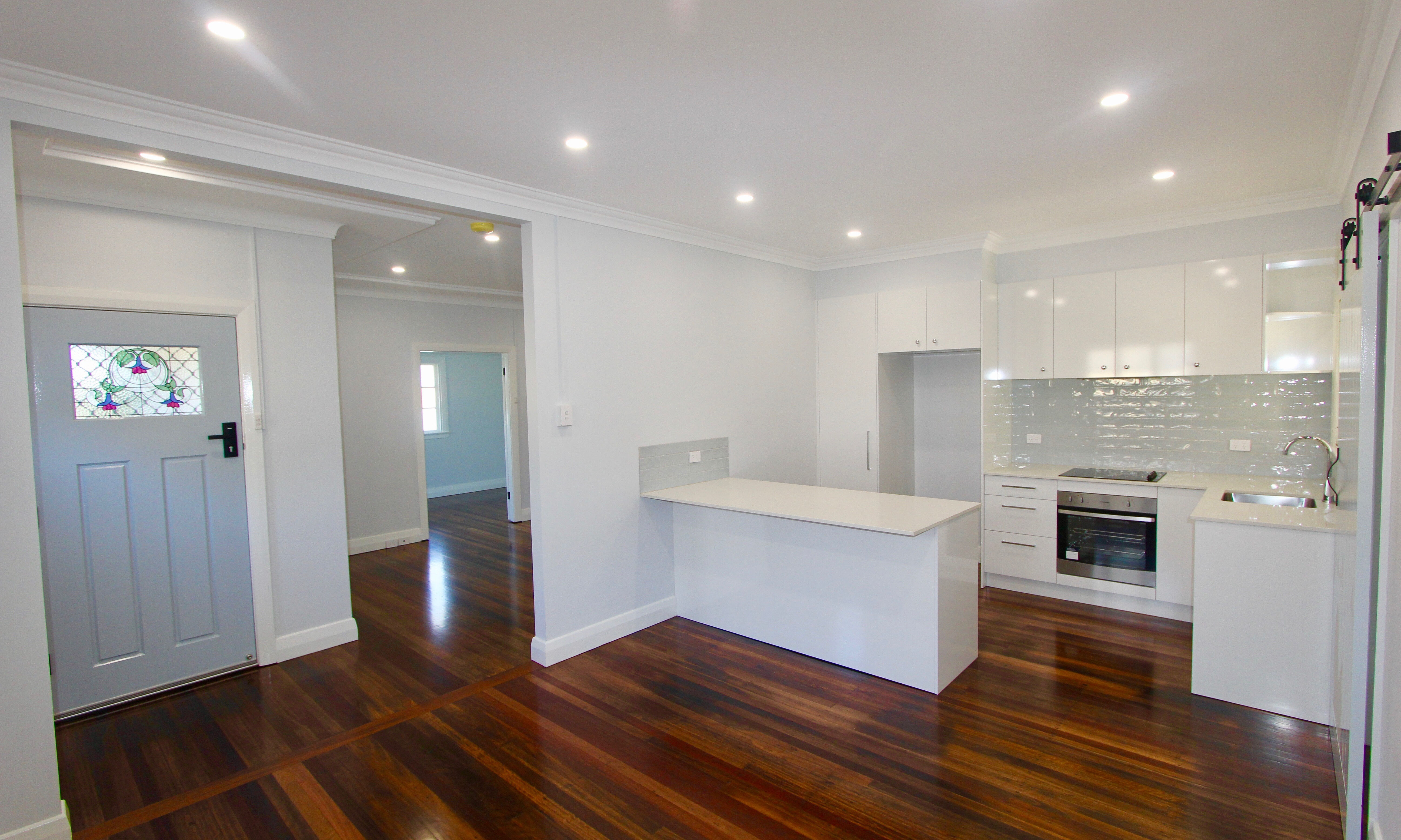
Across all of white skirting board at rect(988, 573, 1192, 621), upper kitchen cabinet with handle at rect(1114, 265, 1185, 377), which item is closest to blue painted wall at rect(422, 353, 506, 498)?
white skirting board at rect(988, 573, 1192, 621)

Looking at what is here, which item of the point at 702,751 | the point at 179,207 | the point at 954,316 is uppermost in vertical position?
the point at 179,207

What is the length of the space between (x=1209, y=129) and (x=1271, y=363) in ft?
5.81

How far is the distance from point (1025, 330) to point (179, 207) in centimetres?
516

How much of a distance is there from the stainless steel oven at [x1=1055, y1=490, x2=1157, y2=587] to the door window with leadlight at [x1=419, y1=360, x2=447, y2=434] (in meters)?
7.88

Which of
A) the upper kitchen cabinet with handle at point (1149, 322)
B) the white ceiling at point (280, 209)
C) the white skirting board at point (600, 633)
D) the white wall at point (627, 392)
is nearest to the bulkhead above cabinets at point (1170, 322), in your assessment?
the upper kitchen cabinet with handle at point (1149, 322)

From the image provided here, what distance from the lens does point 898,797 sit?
7.44 ft

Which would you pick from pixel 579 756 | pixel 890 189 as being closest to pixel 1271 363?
pixel 890 189

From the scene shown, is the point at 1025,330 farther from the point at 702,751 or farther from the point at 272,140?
the point at 272,140

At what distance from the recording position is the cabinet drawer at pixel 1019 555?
4227mm

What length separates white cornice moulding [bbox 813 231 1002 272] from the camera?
4484 mm

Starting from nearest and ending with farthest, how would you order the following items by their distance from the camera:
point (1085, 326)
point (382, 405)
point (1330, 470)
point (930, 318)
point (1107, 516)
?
1. point (1330, 470)
2. point (1107, 516)
3. point (1085, 326)
4. point (930, 318)
5. point (382, 405)

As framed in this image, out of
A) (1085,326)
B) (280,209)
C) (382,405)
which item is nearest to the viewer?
(280,209)

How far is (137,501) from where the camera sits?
314cm

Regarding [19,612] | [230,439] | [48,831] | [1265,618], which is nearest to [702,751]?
[48,831]
